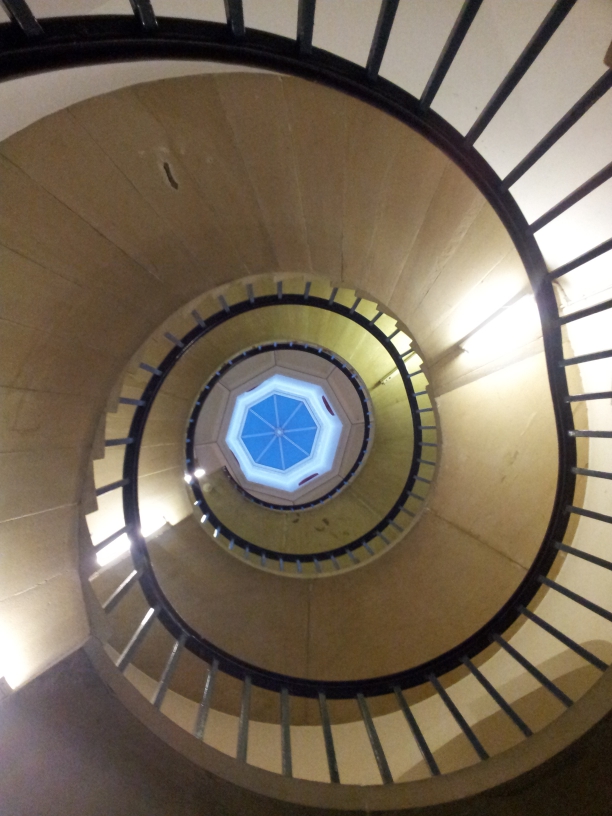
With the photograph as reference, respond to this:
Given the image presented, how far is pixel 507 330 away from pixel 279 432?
663cm

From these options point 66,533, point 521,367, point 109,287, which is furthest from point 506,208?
point 66,533

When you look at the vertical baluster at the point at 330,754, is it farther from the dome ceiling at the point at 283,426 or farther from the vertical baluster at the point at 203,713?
the dome ceiling at the point at 283,426

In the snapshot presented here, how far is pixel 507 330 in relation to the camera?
301 cm

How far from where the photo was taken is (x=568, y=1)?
1156 mm

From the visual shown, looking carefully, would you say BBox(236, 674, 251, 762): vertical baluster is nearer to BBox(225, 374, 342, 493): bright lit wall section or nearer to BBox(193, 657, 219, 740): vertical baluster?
BBox(193, 657, 219, 740): vertical baluster

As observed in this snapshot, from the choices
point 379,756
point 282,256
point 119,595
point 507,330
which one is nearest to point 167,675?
point 119,595

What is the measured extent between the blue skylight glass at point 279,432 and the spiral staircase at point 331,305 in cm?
432

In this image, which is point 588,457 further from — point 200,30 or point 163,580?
point 163,580

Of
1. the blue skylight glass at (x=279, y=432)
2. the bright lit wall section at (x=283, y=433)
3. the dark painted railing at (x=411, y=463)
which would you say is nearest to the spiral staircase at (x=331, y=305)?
the dark painted railing at (x=411, y=463)

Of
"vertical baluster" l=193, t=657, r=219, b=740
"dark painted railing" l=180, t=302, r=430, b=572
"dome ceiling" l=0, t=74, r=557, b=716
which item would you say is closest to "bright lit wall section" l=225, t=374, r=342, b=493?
"dark painted railing" l=180, t=302, r=430, b=572

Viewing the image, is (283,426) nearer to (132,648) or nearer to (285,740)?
(132,648)

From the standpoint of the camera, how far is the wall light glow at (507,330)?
9.21ft

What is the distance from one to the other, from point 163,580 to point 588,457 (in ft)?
15.2

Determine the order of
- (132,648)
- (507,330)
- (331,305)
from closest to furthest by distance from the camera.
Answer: (132,648) → (507,330) → (331,305)
